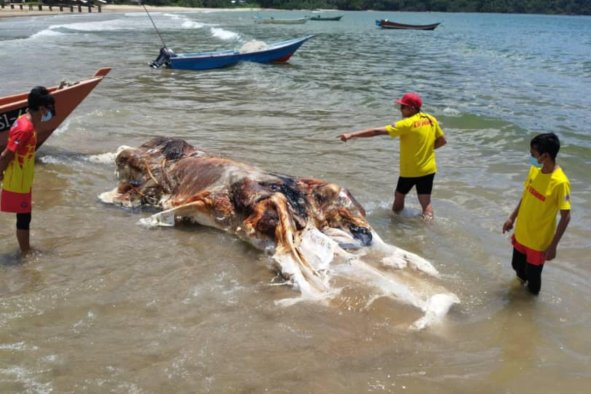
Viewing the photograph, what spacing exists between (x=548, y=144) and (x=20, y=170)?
464 centimetres

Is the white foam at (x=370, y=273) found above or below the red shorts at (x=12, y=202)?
below

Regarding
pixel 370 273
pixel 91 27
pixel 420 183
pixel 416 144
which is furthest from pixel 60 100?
pixel 91 27

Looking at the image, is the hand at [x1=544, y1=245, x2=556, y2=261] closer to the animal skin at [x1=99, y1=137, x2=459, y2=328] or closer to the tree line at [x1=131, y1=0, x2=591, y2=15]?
the animal skin at [x1=99, y1=137, x2=459, y2=328]

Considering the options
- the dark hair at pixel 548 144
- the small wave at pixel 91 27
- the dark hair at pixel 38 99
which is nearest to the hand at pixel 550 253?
the dark hair at pixel 548 144

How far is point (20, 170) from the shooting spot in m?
5.21

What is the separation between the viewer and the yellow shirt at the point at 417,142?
652cm

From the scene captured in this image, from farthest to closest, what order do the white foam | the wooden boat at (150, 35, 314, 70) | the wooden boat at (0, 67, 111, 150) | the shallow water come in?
the wooden boat at (150, 35, 314, 70) < the wooden boat at (0, 67, 111, 150) < the white foam < the shallow water

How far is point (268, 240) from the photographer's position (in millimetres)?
5473

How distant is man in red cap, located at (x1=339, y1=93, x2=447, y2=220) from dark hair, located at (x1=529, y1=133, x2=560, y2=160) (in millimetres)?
2172

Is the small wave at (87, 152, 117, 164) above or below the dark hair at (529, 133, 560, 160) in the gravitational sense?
below

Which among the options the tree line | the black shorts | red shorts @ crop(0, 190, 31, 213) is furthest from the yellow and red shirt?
the tree line

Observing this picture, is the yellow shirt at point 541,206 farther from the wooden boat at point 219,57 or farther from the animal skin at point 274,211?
the wooden boat at point 219,57

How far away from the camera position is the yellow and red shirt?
16.7 feet

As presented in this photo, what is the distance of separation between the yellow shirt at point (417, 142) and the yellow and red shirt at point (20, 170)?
3826 mm
